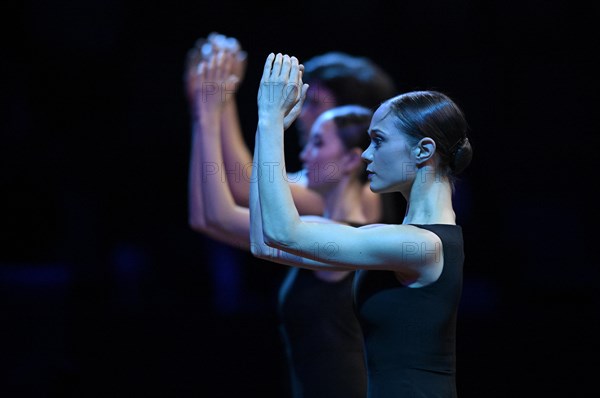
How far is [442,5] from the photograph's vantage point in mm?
3467

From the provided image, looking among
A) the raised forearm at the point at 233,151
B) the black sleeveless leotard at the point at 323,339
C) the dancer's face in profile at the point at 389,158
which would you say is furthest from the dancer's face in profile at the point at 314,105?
the dancer's face in profile at the point at 389,158

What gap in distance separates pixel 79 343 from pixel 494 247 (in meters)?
1.83

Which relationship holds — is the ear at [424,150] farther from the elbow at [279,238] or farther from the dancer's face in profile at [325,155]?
the dancer's face in profile at [325,155]

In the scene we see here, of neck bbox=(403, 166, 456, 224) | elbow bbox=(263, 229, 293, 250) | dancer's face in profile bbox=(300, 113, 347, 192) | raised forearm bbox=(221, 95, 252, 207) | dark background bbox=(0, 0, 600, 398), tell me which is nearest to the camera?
elbow bbox=(263, 229, 293, 250)

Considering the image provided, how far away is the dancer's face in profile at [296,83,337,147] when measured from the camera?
214cm

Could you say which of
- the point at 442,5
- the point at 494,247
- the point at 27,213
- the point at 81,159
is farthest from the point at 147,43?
the point at 494,247

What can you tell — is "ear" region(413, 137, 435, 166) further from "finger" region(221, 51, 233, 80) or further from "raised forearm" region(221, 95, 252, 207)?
"raised forearm" region(221, 95, 252, 207)

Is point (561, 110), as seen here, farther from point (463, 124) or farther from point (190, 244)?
point (463, 124)

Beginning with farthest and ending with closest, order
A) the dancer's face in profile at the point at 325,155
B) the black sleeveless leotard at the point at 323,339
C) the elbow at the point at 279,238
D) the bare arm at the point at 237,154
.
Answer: the bare arm at the point at 237,154 < the dancer's face in profile at the point at 325,155 < the black sleeveless leotard at the point at 323,339 < the elbow at the point at 279,238

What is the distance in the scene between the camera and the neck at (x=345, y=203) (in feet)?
5.94

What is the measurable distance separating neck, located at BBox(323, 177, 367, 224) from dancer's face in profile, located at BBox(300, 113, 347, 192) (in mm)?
23

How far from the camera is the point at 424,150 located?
49.3 inches

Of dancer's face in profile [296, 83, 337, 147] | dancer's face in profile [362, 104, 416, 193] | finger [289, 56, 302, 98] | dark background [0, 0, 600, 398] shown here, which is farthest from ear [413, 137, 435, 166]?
dark background [0, 0, 600, 398]

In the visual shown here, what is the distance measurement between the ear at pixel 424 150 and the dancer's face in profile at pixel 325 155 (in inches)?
20.8
